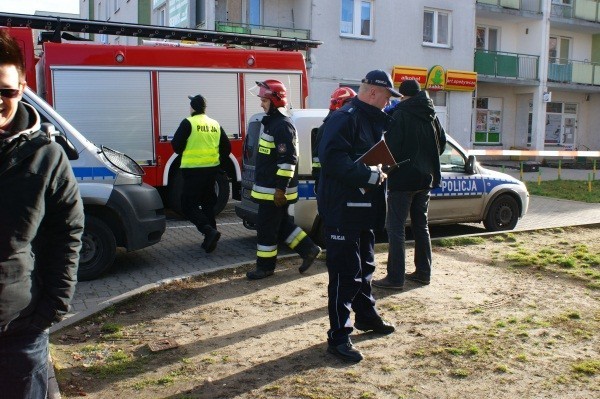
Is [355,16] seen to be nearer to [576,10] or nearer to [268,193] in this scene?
[576,10]

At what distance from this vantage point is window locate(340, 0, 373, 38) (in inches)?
937

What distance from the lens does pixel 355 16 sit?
939 inches

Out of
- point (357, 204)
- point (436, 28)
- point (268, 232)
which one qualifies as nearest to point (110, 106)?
point (268, 232)

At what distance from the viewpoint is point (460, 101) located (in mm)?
26719

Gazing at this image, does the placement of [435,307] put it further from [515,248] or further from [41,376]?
[41,376]

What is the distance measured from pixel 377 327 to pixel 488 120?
2751 centimetres

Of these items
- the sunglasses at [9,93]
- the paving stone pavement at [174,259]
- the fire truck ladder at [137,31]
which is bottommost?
the paving stone pavement at [174,259]

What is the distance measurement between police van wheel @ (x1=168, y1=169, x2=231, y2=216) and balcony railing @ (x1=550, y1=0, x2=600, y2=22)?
2511 centimetres

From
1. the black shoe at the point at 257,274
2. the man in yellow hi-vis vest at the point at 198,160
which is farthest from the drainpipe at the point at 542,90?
the black shoe at the point at 257,274

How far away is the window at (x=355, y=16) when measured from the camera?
2380 cm

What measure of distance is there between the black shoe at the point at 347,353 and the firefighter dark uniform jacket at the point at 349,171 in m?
0.80

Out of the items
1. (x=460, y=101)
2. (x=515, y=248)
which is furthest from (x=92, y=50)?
(x=460, y=101)

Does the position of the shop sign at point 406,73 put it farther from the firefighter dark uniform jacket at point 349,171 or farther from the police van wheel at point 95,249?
the firefighter dark uniform jacket at point 349,171

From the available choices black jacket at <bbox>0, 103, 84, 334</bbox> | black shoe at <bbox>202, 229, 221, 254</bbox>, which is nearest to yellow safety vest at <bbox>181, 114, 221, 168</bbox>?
black shoe at <bbox>202, 229, 221, 254</bbox>
